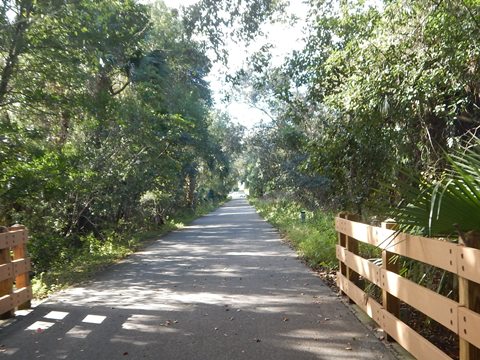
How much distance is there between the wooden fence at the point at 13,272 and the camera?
609cm

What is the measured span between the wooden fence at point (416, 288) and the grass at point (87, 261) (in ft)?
17.1

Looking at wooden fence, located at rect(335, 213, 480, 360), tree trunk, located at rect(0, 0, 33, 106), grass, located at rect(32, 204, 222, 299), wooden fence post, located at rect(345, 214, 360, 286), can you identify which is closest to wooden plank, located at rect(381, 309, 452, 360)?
wooden fence, located at rect(335, 213, 480, 360)

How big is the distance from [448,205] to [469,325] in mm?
950

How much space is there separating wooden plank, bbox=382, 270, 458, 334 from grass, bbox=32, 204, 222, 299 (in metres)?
5.80

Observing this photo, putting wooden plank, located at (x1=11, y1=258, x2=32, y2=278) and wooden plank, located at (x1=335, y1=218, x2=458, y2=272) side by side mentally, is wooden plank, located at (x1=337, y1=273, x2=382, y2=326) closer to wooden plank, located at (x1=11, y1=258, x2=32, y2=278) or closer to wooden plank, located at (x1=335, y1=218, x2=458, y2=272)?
wooden plank, located at (x1=335, y1=218, x2=458, y2=272)

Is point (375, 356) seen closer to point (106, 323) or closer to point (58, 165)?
point (106, 323)

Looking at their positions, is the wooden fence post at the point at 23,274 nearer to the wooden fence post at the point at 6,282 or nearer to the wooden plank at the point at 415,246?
the wooden fence post at the point at 6,282

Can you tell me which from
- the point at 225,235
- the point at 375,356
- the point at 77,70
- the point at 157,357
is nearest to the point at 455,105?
the point at 375,356

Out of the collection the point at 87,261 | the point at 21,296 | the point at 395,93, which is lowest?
the point at 87,261

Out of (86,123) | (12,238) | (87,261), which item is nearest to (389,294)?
(12,238)

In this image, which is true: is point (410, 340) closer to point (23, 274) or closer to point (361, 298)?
point (361, 298)

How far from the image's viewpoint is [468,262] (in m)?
3.26

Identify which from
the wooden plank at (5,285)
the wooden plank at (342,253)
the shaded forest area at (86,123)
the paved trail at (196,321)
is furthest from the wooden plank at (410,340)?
the shaded forest area at (86,123)

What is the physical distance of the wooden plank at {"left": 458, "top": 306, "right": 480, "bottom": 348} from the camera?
123 inches
